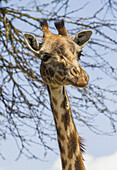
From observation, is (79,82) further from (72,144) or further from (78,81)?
(72,144)

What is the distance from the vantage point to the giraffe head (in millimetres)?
2811

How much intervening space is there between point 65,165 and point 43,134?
2.41m

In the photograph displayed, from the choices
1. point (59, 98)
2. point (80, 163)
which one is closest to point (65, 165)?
point (80, 163)

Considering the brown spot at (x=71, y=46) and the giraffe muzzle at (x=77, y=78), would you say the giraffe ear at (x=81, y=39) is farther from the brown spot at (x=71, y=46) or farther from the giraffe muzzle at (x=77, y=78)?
the giraffe muzzle at (x=77, y=78)

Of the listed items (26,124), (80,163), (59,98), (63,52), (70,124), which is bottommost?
(80,163)

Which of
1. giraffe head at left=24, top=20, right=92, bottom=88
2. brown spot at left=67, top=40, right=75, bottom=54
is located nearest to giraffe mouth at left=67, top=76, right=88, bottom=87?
giraffe head at left=24, top=20, right=92, bottom=88

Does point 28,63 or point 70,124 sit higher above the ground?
point 28,63

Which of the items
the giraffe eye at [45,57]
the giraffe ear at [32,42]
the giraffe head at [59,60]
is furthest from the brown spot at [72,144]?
the giraffe ear at [32,42]

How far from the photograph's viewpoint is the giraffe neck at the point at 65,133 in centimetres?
319

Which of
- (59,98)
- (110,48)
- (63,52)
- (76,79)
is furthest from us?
(110,48)

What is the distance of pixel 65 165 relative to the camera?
3211 millimetres

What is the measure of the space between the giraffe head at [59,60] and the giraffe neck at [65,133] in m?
0.15

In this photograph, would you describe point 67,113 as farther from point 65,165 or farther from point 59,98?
point 65,165

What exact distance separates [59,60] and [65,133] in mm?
741
